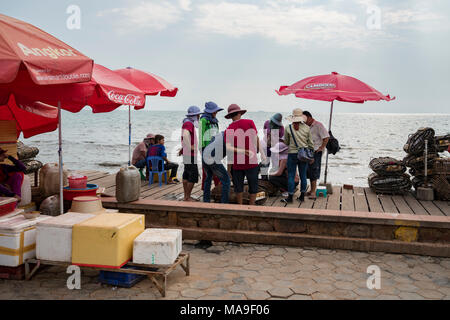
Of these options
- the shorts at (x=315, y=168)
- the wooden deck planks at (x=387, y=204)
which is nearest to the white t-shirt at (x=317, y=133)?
the shorts at (x=315, y=168)

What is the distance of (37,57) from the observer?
4.22 m

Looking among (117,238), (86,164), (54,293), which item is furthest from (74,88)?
(86,164)

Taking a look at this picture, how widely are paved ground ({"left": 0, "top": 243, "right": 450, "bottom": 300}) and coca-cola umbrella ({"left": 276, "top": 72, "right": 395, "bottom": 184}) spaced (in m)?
3.14

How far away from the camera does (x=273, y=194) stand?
802 cm

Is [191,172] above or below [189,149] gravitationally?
below

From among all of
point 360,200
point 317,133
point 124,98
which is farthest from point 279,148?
point 124,98

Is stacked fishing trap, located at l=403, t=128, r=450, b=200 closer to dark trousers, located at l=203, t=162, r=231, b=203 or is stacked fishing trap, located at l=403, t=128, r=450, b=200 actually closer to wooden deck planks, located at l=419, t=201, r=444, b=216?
wooden deck planks, located at l=419, t=201, r=444, b=216

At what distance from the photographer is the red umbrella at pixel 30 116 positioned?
7320mm

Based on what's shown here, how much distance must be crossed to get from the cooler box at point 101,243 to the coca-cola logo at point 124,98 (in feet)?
6.19

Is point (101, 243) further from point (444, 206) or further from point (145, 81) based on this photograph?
point (444, 206)

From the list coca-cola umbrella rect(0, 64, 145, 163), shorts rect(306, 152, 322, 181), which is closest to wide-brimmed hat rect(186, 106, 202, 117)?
coca-cola umbrella rect(0, 64, 145, 163)

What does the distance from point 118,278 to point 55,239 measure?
878 mm
